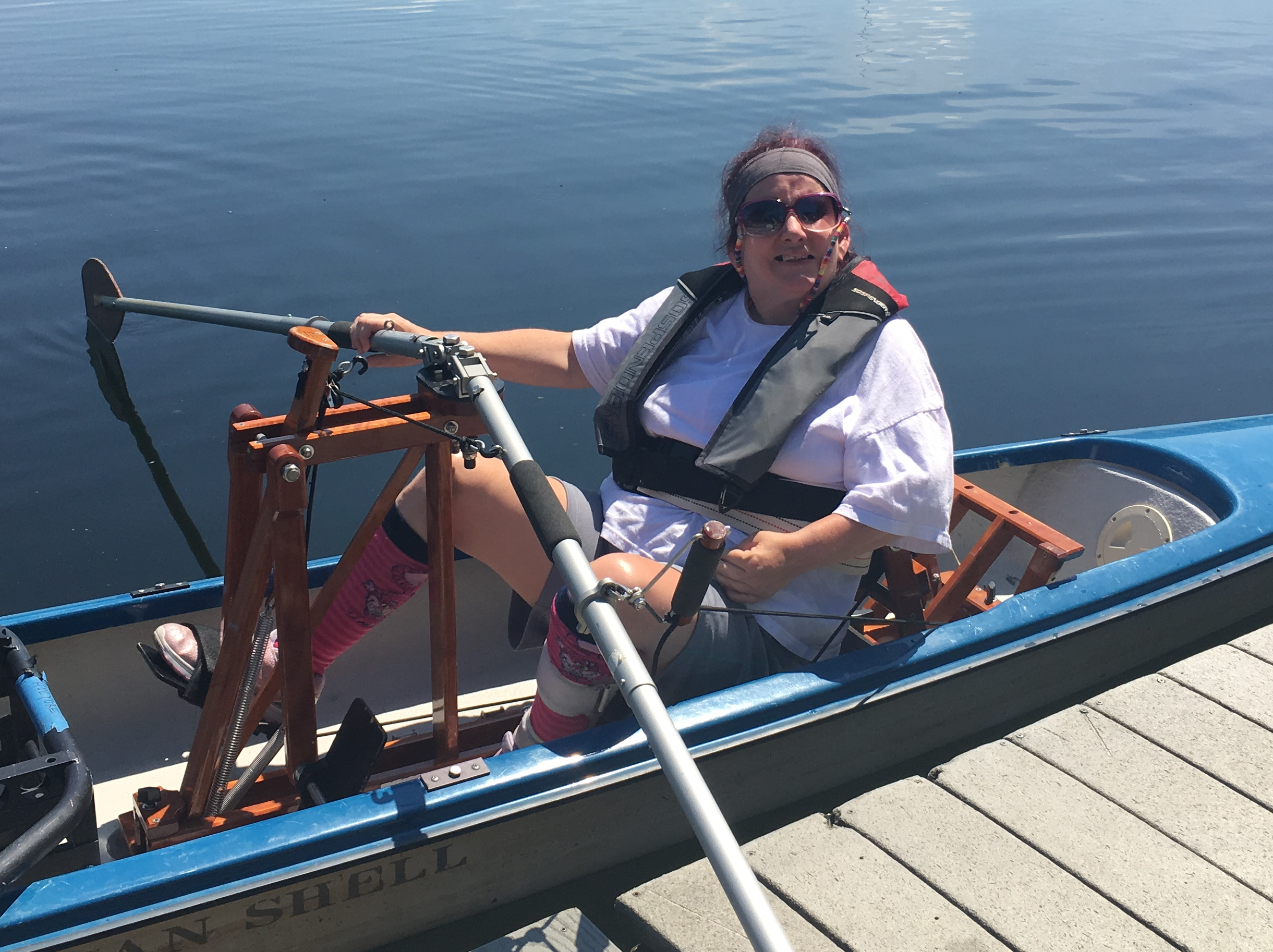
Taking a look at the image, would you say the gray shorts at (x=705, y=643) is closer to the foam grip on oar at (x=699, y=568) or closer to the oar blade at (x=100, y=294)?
the foam grip on oar at (x=699, y=568)

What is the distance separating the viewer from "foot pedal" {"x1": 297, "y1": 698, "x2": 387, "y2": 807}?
217cm

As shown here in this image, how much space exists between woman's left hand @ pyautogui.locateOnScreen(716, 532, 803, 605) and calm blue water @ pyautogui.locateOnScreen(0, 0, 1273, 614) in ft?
9.00

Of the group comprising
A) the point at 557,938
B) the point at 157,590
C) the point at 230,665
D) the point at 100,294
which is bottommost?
the point at 557,938

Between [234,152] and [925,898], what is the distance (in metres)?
9.15

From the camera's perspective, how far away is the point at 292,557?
6.54ft

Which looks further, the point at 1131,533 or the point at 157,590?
the point at 1131,533

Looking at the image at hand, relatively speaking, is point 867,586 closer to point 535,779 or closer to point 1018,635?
point 1018,635

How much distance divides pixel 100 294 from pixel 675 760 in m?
5.17

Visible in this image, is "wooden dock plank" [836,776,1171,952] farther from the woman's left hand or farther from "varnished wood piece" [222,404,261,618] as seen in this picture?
"varnished wood piece" [222,404,261,618]

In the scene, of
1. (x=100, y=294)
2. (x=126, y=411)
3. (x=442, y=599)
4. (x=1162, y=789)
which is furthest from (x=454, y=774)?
(x=100, y=294)

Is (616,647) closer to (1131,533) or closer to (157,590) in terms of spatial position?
(157,590)

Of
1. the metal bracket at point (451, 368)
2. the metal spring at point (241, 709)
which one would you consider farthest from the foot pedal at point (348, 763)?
the metal bracket at point (451, 368)


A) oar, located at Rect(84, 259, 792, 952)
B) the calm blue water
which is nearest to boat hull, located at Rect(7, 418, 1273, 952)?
oar, located at Rect(84, 259, 792, 952)

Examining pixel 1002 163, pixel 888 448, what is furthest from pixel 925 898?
pixel 1002 163
